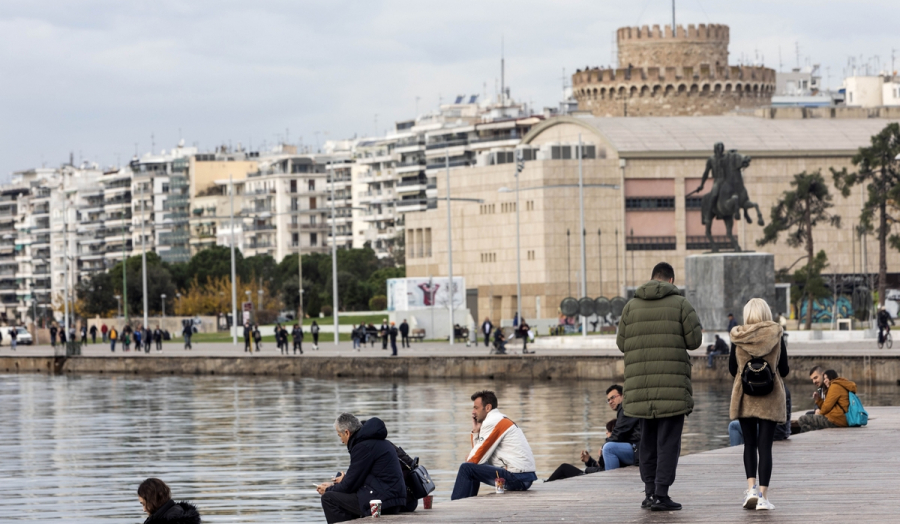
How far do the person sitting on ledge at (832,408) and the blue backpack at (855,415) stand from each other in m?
0.06

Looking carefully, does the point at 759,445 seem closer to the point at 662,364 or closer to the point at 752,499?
the point at 752,499

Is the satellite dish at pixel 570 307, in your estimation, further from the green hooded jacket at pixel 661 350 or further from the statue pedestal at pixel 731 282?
the green hooded jacket at pixel 661 350

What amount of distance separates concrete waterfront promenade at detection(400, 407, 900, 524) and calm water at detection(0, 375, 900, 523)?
13.8 feet

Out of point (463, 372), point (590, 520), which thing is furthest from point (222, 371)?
point (590, 520)

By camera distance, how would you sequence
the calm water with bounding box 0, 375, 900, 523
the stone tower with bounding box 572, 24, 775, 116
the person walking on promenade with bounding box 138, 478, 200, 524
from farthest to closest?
the stone tower with bounding box 572, 24, 775, 116
the calm water with bounding box 0, 375, 900, 523
the person walking on promenade with bounding box 138, 478, 200, 524

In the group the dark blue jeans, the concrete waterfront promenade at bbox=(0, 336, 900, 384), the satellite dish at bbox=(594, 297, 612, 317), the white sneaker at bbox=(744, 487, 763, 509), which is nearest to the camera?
the white sneaker at bbox=(744, 487, 763, 509)

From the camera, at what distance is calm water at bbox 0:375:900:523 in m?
19.8

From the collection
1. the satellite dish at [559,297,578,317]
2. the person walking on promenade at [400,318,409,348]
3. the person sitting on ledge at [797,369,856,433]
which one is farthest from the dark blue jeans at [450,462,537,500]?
the satellite dish at [559,297,578,317]

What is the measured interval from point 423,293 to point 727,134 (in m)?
36.7

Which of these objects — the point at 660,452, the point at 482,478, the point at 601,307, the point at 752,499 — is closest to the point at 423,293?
the point at 601,307

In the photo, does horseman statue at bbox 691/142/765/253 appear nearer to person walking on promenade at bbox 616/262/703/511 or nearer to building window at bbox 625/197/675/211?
person walking on promenade at bbox 616/262/703/511

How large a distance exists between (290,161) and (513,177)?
248 ft

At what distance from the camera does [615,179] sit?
101000 millimetres

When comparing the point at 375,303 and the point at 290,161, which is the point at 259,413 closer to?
the point at 375,303
